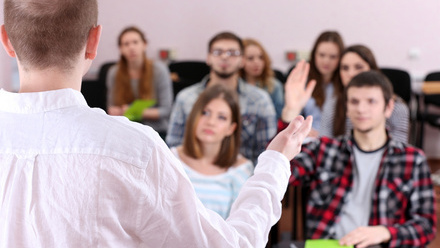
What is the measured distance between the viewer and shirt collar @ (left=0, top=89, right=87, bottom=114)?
844 millimetres

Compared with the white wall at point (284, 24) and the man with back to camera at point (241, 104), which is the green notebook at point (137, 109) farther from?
the white wall at point (284, 24)

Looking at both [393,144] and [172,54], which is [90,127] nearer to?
[393,144]

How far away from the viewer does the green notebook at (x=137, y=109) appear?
416cm

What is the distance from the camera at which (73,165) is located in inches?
31.8

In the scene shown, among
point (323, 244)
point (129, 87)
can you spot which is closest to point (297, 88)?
point (323, 244)

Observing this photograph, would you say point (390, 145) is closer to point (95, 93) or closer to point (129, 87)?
point (129, 87)

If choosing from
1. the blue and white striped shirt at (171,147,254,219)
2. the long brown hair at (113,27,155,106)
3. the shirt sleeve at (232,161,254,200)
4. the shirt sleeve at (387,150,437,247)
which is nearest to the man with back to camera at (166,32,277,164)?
the shirt sleeve at (232,161,254,200)

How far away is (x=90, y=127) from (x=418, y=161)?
6.17 ft

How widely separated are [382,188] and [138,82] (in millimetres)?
2640

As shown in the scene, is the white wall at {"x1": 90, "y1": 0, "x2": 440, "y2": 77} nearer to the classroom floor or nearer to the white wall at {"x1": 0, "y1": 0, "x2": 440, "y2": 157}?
the white wall at {"x1": 0, "y1": 0, "x2": 440, "y2": 157}

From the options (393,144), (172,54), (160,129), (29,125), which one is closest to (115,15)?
(172,54)

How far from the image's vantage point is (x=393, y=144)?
8.14ft

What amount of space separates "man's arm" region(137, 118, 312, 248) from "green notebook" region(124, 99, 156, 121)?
128 inches

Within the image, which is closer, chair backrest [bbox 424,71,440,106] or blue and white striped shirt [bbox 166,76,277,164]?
blue and white striped shirt [bbox 166,76,277,164]
